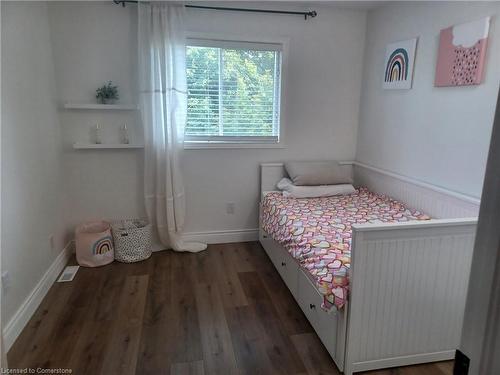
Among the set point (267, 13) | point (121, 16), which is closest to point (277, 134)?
point (267, 13)

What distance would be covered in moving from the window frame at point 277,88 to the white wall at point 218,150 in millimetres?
52

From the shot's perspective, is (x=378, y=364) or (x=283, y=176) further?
(x=283, y=176)

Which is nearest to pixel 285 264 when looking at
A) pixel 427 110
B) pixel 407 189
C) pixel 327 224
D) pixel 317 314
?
pixel 327 224

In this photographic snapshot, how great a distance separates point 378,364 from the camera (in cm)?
184

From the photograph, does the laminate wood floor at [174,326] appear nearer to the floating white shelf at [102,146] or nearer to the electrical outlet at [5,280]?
the electrical outlet at [5,280]

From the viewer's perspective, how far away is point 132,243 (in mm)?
3088

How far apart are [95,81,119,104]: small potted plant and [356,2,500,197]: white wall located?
8.01ft

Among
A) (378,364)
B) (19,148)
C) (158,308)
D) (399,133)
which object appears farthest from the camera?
(399,133)

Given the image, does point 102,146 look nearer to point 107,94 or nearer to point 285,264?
point 107,94

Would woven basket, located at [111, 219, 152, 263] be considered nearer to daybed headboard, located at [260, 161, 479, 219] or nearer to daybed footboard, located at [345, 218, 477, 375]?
daybed headboard, located at [260, 161, 479, 219]

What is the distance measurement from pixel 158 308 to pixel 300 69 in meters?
2.53

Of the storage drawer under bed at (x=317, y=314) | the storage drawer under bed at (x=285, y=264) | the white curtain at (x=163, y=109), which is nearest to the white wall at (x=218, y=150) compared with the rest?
the white curtain at (x=163, y=109)

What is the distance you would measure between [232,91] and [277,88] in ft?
1.50

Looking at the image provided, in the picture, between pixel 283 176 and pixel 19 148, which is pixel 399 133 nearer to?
pixel 283 176
